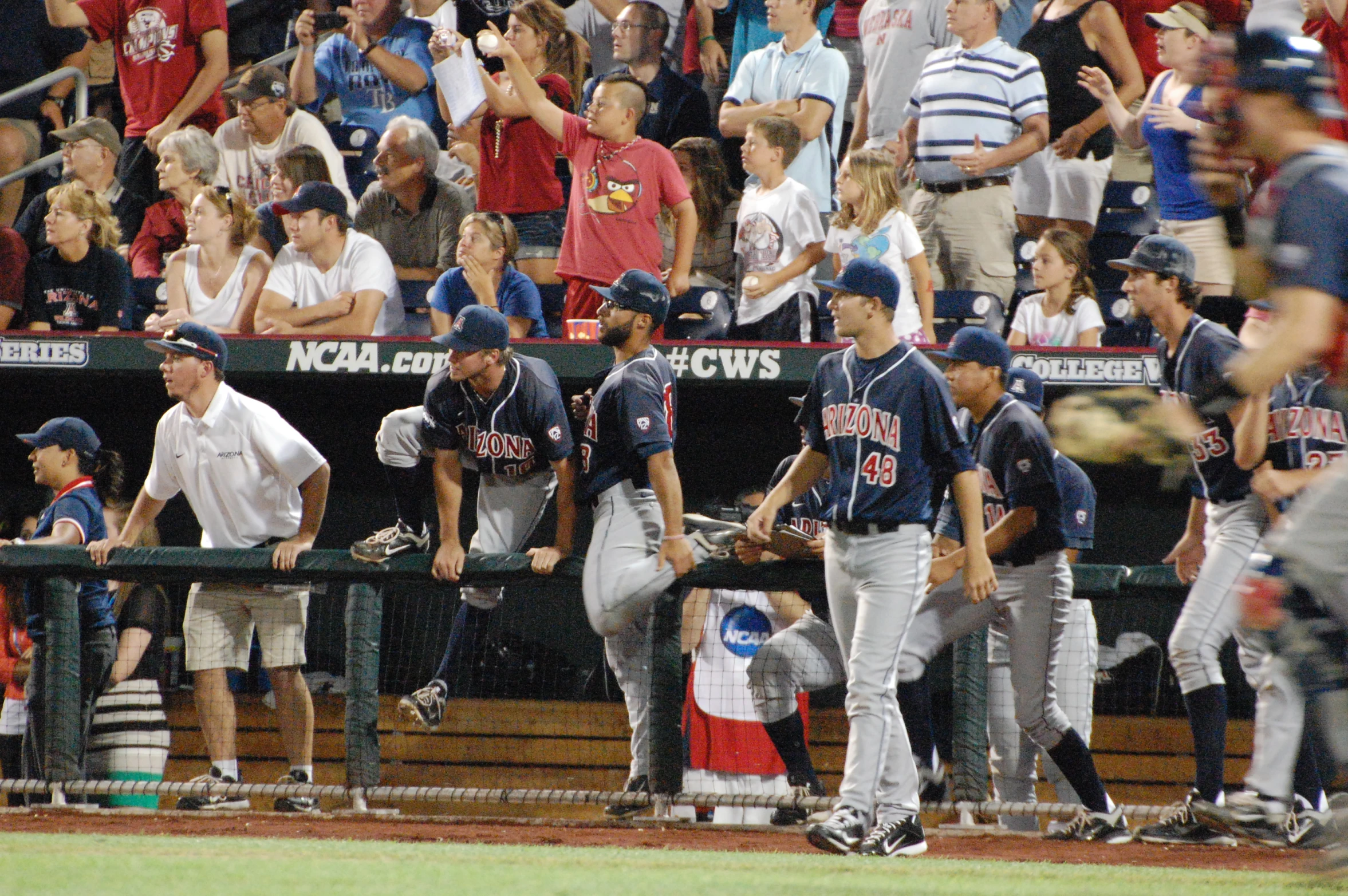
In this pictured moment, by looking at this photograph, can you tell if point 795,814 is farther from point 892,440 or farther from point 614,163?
point 614,163

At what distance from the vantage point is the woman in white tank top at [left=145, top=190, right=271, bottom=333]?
7238 millimetres

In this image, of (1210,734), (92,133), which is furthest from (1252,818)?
(92,133)

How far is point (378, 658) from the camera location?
5578 mm

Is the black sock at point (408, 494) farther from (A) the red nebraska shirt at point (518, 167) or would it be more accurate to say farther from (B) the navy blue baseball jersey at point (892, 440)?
(A) the red nebraska shirt at point (518, 167)

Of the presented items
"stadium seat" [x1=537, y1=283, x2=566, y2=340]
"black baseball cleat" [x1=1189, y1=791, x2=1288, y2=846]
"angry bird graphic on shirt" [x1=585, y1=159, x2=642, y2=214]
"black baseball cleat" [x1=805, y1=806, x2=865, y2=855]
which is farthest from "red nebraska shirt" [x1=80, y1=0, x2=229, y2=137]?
"black baseball cleat" [x1=1189, y1=791, x2=1288, y2=846]

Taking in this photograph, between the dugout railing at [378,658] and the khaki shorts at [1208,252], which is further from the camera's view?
the khaki shorts at [1208,252]

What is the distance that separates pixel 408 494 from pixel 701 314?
1.80 meters

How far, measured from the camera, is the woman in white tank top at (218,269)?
23.7 ft

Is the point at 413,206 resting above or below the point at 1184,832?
above

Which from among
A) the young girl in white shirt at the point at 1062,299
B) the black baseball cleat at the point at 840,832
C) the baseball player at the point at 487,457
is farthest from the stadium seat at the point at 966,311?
the black baseball cleat at the point at 840,832

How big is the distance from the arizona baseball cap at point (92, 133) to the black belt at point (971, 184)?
4664mm

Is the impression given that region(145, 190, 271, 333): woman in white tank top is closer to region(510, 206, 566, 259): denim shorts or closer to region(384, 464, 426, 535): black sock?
region(510, 206, 566, 259): denim shorts

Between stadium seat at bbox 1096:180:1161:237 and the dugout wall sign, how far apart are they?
1.45 m

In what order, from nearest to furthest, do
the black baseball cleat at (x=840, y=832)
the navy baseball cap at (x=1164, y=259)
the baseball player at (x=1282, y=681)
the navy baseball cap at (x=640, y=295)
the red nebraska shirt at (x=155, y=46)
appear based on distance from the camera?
the black baseball cleat at (x=840, y=832)
the baseball player at (x=1282, y=681)
the navy baseball cap at (x=1164, y=259)
the navy baseball cap at (x=640, y=295)
the red nebraska shirt at (x=155, y=46)
